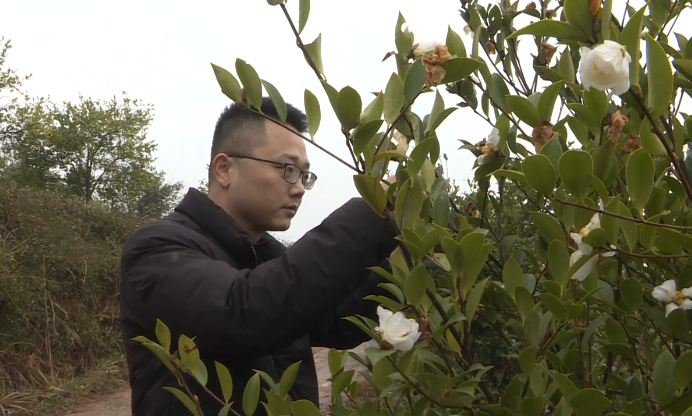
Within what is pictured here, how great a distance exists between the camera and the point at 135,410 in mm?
1846

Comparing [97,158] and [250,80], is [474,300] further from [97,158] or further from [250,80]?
[97,158]

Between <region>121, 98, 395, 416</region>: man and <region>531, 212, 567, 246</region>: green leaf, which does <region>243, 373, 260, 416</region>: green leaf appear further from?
<region>531, 212, 567, 246</region>: green leaf

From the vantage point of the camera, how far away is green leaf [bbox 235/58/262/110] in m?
0.95

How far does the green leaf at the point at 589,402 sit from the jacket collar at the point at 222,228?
1393mm

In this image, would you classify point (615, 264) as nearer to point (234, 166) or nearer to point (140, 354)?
point (140, 354)

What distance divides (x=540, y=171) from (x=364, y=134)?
241 millimetres

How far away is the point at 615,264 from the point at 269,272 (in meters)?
0.74

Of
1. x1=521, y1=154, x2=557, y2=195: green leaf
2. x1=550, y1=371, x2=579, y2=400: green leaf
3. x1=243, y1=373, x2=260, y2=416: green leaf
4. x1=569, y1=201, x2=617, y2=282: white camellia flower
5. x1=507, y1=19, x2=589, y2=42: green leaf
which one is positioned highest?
x1=507, y1=19, x2=589, y2=42: green leaf

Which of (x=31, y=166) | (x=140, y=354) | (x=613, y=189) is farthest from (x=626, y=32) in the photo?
(x=31, y=166)

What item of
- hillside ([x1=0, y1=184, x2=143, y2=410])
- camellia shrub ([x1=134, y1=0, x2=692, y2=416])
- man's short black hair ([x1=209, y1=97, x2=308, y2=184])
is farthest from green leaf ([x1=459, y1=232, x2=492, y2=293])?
hillside ([x1=0, y1=184, x2=143, y2=410])

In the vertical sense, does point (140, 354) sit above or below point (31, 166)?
below

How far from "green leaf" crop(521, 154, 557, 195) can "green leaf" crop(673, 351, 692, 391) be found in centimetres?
30

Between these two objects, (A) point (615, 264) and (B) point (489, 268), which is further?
(B) point (489, 268)

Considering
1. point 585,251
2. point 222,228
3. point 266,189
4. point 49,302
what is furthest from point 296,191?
point 49,302
